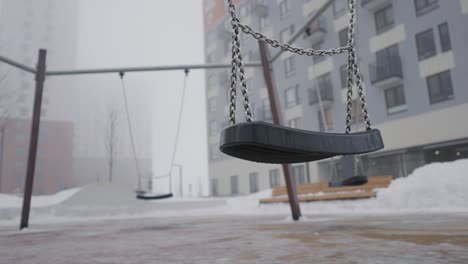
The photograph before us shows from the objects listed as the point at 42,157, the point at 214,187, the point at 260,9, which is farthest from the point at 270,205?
the point at 42,157

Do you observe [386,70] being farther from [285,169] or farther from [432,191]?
[285,169]

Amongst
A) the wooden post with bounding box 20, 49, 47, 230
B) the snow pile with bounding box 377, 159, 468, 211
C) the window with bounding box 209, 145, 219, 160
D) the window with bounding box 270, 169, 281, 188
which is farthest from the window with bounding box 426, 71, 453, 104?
the window with bounding box 209, 145, 219, 160

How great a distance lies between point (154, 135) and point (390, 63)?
4403 cm

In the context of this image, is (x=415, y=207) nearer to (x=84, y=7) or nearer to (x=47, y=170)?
(x=47, y=170)

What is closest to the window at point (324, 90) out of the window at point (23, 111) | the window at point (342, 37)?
the window at point (342, 37)

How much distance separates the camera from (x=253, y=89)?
26672 mm

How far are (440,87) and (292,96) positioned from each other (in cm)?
977

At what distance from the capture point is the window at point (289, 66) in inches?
964

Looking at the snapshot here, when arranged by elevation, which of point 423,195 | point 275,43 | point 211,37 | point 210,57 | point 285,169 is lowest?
point 423,195

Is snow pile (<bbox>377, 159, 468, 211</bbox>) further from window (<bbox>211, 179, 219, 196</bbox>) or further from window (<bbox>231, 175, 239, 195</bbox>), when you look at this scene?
window (<bbox>211, 179, 219, 196</bbox>)

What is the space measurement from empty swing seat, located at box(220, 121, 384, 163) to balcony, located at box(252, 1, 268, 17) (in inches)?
960

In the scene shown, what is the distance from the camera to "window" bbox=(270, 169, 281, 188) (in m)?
24.6

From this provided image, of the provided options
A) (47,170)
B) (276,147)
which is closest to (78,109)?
(47,170)

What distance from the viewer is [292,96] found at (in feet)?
80.2
